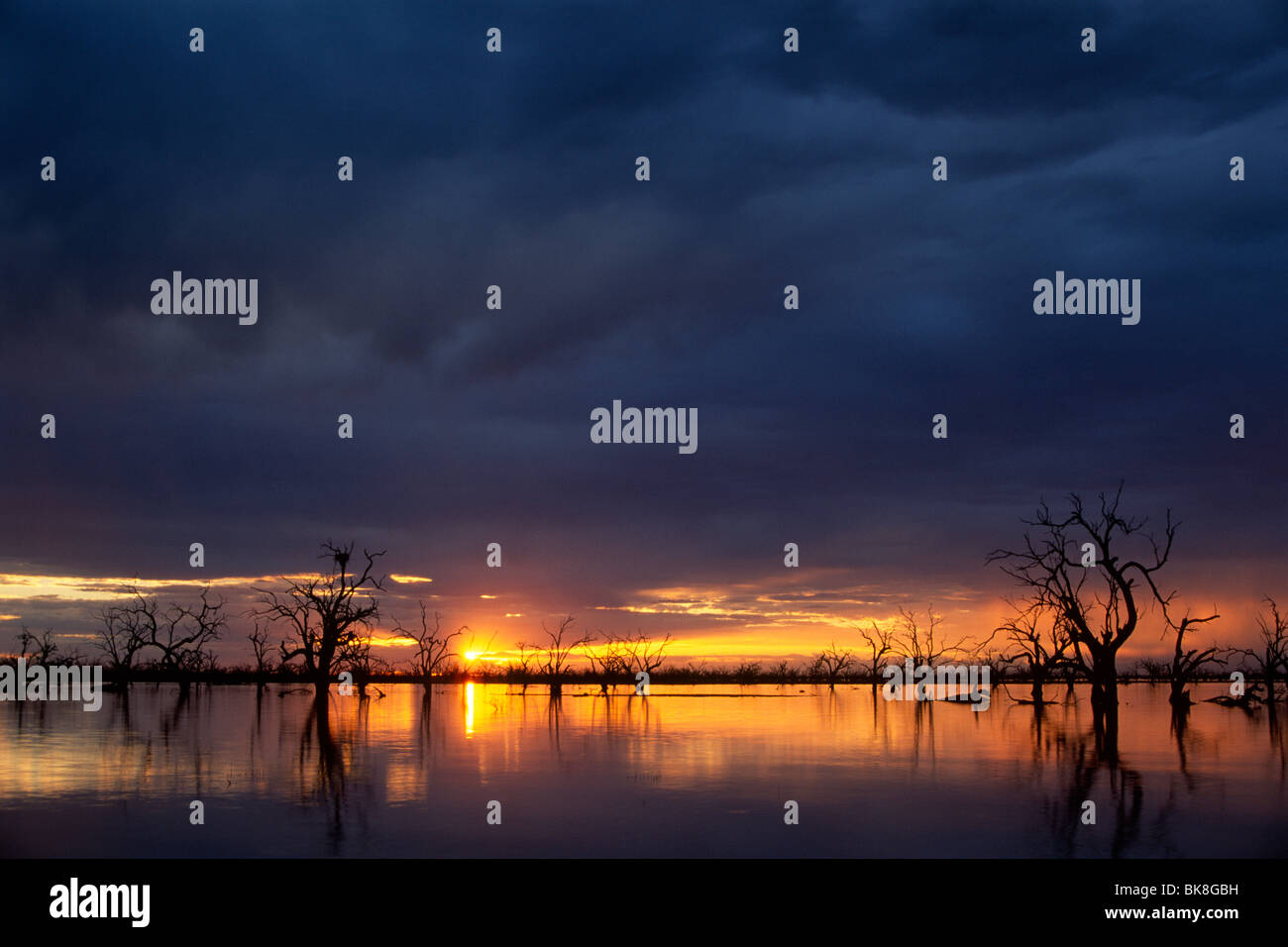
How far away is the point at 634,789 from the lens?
1986 centimetres

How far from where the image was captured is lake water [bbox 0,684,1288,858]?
48.5ft

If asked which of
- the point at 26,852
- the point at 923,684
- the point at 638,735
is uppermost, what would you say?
the point at 26,852

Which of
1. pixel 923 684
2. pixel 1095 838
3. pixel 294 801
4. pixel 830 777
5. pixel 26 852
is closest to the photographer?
pixel 26 852

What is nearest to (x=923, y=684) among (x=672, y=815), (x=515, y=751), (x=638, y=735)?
(x=638, y=735)

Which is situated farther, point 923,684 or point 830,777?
point 923,684

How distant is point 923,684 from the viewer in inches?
3142

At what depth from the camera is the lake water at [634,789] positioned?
14797 mm

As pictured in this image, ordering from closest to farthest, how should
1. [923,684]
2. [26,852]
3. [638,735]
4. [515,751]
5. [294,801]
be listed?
[26,852] < [294,801] < [515,751] < [638,735] < [923,684]
